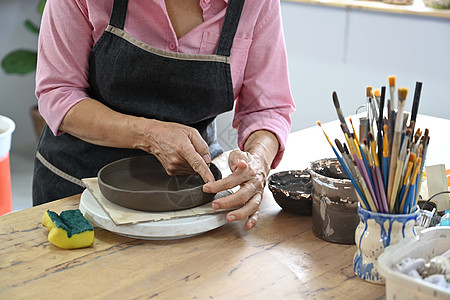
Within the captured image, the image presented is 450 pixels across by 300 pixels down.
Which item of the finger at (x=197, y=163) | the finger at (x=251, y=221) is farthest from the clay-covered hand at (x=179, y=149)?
the finger at (x=251, y=221)

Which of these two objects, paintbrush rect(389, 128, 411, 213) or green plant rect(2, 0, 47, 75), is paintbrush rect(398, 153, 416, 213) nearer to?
paintbrush rect(389, 128, 411, 213)

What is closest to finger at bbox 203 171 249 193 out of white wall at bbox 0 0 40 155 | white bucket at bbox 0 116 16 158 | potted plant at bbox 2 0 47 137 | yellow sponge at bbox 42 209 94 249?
yellow sponge at bbox 42 209 94 249

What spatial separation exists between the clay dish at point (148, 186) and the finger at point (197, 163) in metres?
0.03

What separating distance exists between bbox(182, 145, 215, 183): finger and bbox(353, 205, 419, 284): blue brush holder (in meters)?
0.37

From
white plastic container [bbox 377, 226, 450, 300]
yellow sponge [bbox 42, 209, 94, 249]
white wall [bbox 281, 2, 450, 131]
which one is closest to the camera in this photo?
white plastic container [bbox 377, 226, 450, 300]

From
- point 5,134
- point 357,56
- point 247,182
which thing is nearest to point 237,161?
point 247,182

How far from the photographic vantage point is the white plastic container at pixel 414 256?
35.0 inches

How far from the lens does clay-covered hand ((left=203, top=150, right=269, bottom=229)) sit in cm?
127

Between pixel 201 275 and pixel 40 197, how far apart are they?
0.83m

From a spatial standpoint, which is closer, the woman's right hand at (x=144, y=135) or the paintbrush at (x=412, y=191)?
the paintbrush at (x=412, y=191)

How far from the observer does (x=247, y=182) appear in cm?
136

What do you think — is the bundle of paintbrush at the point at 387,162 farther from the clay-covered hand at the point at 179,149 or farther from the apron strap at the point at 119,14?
the apron strap at the point at 119,14

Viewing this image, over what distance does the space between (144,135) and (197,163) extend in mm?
167

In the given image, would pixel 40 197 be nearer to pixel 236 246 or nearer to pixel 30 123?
pixel 236 246
